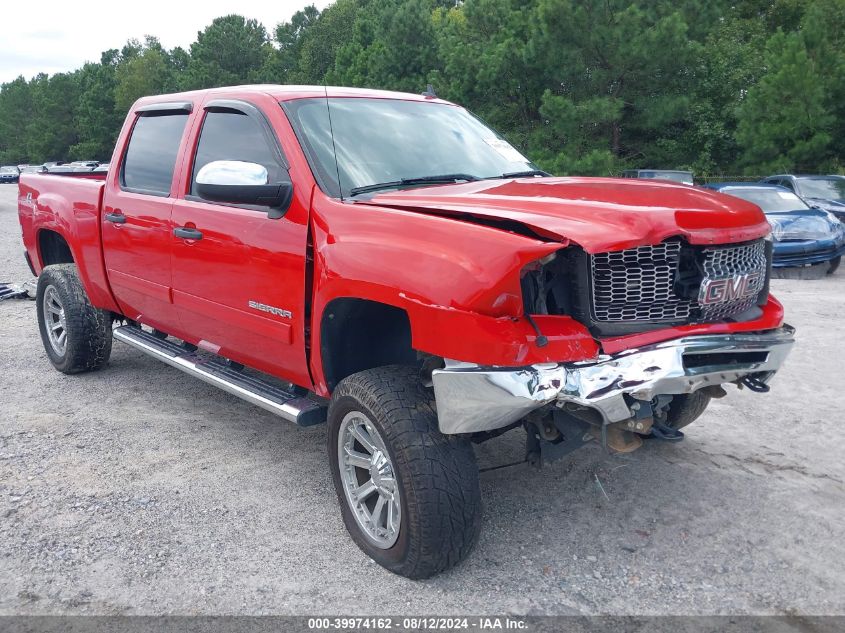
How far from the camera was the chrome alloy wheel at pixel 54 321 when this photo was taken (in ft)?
19.9

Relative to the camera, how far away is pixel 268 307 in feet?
12.5

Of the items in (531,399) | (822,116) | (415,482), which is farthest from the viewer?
(822,116)

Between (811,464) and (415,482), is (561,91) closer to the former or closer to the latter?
(811,464)

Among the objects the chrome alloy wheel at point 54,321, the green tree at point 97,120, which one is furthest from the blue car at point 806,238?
the green tree at point 97,120

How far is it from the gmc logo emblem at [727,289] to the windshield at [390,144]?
1.46 meters

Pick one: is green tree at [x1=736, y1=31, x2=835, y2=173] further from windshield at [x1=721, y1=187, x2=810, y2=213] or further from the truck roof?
the truck roof

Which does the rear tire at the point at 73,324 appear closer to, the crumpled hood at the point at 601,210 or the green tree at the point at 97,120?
the crumpled hood at the point at 601,210

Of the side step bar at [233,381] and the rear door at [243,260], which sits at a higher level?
the rear door at [243,260]

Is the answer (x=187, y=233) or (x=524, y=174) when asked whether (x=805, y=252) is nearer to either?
(x=524, y=174)

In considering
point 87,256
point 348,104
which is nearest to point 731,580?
point 348,104

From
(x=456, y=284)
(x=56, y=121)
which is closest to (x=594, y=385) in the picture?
(x=456, y=284)

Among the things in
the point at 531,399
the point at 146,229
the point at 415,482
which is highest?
the point at 146,229

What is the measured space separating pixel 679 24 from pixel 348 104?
723 inches

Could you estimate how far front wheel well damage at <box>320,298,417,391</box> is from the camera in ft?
11.5
